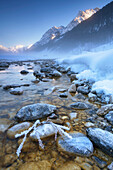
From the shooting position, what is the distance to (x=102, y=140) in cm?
110

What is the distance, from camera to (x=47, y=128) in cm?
132

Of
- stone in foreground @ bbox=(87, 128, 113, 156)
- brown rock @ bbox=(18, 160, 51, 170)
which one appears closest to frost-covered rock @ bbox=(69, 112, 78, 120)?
stone in foreground @ bbox=(87, 128, 113, 156)

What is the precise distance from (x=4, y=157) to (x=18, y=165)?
0.71 ft

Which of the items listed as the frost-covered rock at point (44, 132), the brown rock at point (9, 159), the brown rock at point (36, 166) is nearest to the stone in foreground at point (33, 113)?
the frost-covered rock at point (44, 132)

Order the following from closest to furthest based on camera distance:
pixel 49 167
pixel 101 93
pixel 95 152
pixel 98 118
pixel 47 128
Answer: pixel 49 167
pixel 95 152
pixel 47 128
pixel 98 118
pixel 101 93

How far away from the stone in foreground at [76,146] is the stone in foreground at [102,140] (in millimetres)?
88

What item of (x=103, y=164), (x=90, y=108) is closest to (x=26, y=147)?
(x=103, y=164)

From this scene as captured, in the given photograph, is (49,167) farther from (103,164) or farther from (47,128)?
(103,164)

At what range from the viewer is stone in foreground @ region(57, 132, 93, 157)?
3.41 feet

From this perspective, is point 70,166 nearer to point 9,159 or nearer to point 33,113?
point 9,159

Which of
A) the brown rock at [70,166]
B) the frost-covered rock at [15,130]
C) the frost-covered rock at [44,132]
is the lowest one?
the brown rock at [70,166]

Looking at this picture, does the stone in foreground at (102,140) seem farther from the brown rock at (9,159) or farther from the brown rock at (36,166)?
the brown rock at (9,159)

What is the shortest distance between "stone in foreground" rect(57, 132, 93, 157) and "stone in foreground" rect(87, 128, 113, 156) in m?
0.09

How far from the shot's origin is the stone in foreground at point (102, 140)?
1.03m
